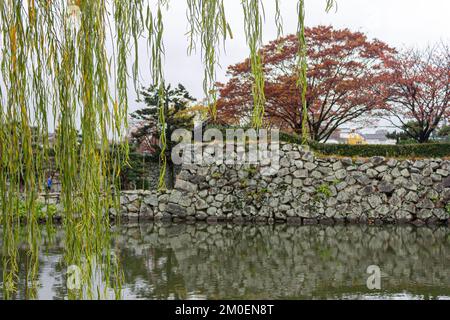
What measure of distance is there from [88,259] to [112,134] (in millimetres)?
311

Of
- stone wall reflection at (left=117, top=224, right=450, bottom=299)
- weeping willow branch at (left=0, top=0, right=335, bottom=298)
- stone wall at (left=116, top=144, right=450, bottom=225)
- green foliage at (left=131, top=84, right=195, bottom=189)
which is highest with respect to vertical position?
green foliage at (left=131, top=84, right=195, bottom=189)

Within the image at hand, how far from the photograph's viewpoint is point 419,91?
1395 centimetres

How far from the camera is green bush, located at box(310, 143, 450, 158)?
11008 mm

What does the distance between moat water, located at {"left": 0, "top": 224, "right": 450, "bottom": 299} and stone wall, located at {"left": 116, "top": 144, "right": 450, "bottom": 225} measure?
1.36 m

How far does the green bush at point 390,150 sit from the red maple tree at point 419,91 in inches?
115

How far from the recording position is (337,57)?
13352mm

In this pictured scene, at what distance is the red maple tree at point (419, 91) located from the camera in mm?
13750

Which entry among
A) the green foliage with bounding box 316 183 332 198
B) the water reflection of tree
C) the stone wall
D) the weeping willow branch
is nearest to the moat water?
the water reflection of tree

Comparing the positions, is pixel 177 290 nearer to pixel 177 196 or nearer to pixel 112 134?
pixel 112 134

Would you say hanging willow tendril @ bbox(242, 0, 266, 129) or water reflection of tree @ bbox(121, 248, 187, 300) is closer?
hanging willow tendril @ bbox(242, 0, 266, 129)

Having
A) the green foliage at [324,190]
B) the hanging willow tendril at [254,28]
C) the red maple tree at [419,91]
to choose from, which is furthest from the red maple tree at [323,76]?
the hanging willow tendril at [254,28]

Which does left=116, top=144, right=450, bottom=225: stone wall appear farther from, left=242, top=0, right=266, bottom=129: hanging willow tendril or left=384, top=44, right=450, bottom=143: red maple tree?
left=242, top=0, right=266, bottom=129: hanging willow tendril
